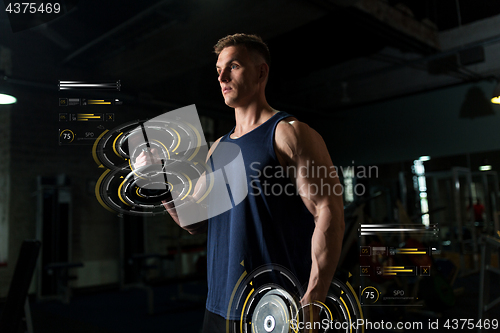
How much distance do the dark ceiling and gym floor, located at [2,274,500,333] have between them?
2.42 m

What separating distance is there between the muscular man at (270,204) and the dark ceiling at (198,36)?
2.62 metres

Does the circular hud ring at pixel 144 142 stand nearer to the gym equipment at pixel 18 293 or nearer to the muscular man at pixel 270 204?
the muscular man at pixel 270 204

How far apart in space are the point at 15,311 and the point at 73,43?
435 centimetres

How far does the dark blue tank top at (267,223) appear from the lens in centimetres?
110

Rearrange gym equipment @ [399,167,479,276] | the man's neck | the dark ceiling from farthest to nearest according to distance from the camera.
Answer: gym equipment @ [399,167,479,276] < the dark ceiling < the man's neck

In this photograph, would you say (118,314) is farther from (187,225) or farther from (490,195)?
(490,195)

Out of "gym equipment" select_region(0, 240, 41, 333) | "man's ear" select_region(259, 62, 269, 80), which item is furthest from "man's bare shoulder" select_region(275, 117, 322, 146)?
"gym equipment" select_region(0, 240, 41, 333)

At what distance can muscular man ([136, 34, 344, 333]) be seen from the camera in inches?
40.4

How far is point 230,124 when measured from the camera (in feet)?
23.4

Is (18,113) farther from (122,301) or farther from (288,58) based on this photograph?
(288,58)

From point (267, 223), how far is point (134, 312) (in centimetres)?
397

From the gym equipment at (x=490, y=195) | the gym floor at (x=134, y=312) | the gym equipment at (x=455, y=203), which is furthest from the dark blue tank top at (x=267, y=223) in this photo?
the gym equipment at (x=490, y=195)

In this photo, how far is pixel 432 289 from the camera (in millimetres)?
2938

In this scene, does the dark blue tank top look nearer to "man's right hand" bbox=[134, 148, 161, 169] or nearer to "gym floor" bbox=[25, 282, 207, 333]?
"man's right hand" bbox=[134, 148, 161, 169]
